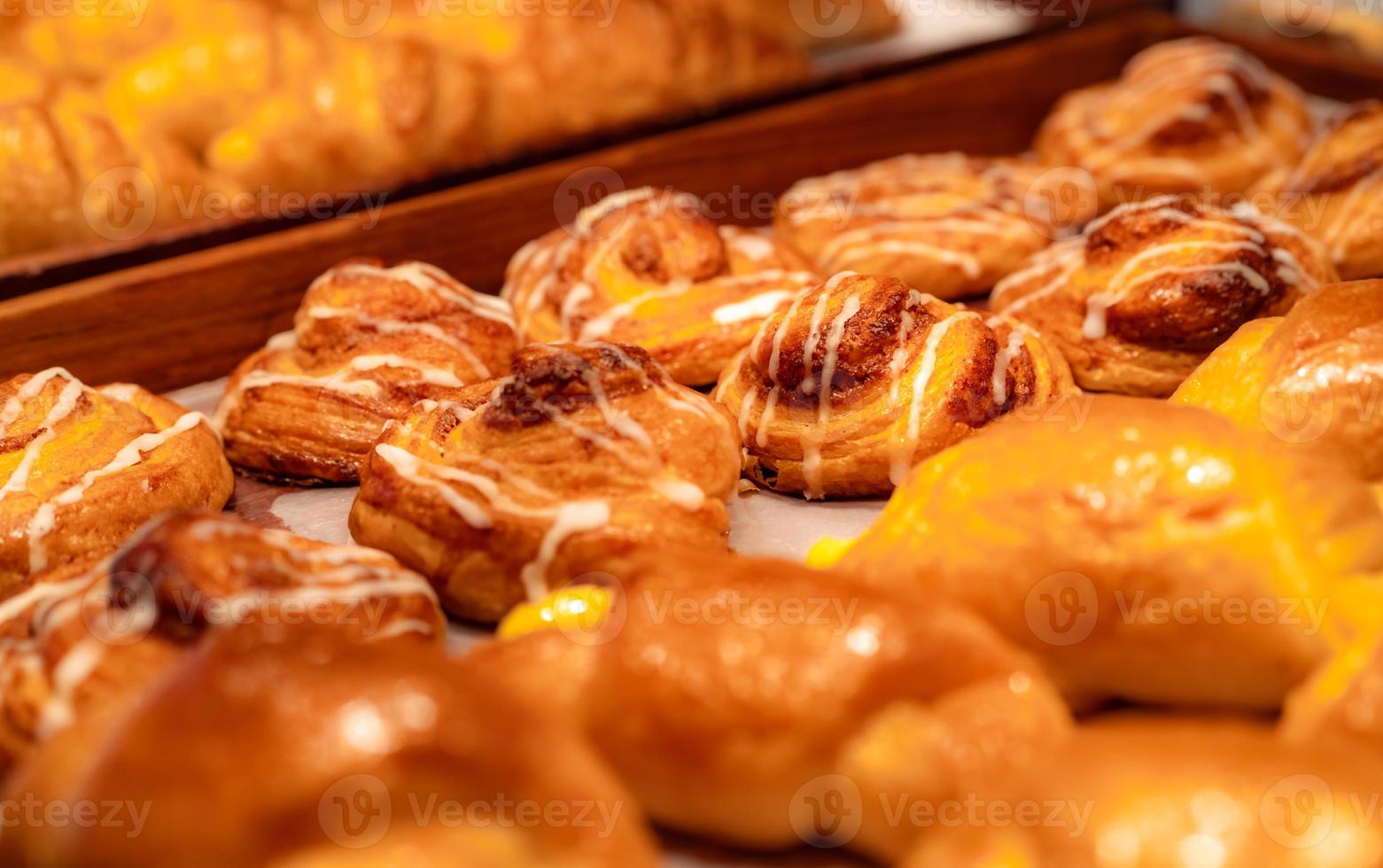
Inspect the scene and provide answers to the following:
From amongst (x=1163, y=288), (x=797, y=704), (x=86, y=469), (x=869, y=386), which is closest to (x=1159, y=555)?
(x=797, y=704)

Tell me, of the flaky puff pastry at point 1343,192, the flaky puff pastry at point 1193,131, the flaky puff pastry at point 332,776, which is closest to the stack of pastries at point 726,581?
the flaky puff pastry at point 332,776

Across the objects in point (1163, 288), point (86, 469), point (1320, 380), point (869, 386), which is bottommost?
point (86, 469)

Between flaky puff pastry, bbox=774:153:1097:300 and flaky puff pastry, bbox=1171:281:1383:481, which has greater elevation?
flaky puff pastry, bbox=1171:281:1383:481

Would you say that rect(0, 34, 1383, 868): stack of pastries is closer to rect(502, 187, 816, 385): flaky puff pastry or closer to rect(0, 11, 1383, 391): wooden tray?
Result: rect(502, 187, 816, 385): flaky puff pastry

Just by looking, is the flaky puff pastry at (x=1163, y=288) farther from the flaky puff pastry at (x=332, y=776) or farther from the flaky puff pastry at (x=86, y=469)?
the flaky puff pastry at (x=86, y=469)

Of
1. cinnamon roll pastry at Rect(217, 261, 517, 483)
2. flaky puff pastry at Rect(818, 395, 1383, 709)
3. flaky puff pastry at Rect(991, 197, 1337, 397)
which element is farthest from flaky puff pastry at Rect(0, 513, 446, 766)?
flaky puff pastry at Rect(991, 197, 1337, 397)

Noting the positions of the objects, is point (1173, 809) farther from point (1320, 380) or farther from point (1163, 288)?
point (1163, 288)

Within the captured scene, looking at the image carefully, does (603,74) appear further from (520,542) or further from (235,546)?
(235,546)
